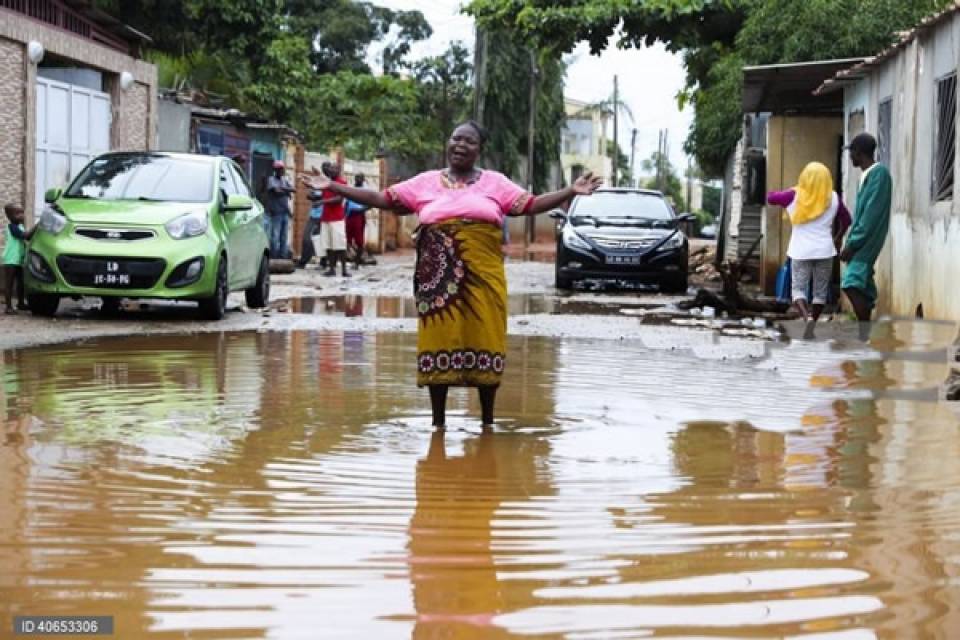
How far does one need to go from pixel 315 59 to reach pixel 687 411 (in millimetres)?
51852

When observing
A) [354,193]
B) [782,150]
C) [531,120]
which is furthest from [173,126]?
[531,120]

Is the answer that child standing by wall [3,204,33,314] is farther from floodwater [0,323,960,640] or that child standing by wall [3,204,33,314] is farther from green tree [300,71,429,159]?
green tree [300,71,429,159]

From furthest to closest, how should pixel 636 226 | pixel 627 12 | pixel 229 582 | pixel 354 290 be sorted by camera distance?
pixel 627 12 → pixel 636 226 → pixel 354 290 → pixel 229 582

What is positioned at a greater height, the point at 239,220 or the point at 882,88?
the point at 882,88

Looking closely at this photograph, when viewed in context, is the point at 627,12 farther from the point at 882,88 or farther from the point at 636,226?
the point at 882,88

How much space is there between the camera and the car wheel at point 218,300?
15414 mm

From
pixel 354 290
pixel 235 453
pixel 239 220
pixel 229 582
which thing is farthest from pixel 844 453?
pixel 354 290

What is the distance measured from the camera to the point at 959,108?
44.2 ft

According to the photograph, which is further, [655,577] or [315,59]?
[315,59]

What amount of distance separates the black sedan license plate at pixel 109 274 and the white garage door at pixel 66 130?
4.84 m

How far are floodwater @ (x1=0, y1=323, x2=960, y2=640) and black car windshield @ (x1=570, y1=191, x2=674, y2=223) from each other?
1309 centimetres

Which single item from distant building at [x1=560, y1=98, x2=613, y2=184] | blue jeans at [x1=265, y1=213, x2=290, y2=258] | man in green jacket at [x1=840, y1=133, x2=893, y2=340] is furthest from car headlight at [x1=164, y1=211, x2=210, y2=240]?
distant building at [x1=560, y1=98, x2=613, y2=184]

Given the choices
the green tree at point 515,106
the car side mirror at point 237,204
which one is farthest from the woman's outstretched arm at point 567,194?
the green tree at point 515,106

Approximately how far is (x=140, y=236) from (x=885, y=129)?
833 cm
